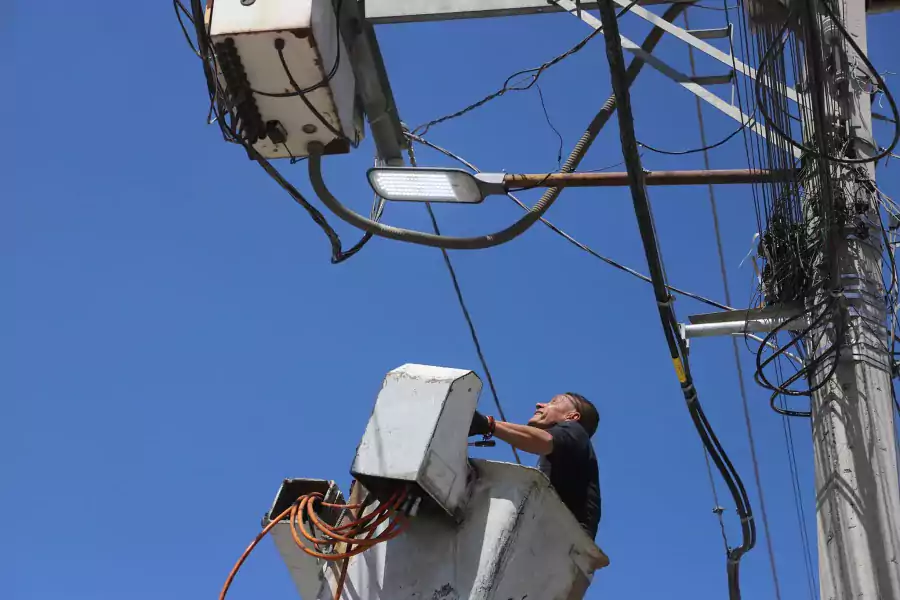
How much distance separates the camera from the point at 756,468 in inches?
360

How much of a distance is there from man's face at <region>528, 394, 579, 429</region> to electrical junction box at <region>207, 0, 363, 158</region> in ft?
5.24

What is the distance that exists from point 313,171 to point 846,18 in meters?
2.74

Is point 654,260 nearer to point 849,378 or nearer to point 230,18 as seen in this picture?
point 849,378

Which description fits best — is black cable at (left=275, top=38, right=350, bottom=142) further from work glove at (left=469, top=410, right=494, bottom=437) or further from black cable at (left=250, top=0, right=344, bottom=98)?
work glove at (left=469, top=410, right=494, bottom=437)

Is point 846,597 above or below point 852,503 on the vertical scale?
below

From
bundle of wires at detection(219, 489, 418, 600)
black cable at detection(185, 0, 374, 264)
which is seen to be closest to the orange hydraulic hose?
bundle of wires at detection(219, 489, 418, 600)

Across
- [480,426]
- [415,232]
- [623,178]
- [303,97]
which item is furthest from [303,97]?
[480,426]

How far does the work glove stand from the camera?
4.23m

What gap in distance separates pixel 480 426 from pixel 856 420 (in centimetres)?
153

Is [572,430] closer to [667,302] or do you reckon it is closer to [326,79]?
[667,302]

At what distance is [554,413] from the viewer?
5.17 meters

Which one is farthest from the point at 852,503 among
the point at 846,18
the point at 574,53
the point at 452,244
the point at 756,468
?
the point at 756,468

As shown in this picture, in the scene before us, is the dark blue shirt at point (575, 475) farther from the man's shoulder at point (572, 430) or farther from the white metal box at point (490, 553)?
the white metal box at point (490, 553)

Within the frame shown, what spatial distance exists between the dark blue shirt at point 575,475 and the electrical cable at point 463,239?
905mm
